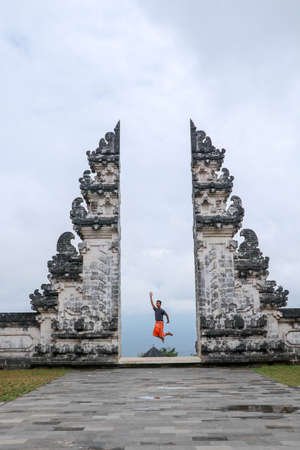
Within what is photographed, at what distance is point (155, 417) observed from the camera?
629cm

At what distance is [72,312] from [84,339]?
1118 mm

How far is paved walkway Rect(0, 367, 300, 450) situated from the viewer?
4.91 meters

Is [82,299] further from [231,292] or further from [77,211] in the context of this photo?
[231,292]

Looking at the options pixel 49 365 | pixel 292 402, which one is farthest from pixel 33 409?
pixel 49 365

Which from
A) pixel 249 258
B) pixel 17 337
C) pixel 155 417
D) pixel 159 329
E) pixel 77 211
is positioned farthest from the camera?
pixel 159 329

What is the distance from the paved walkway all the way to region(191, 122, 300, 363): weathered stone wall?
5888 millimetres

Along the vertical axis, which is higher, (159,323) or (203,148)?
(203,148)

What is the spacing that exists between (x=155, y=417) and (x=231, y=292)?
10799 millimetres

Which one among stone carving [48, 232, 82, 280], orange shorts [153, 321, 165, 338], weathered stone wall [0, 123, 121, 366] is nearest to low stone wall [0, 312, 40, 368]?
weathered stone wall [0, 123, 121, 366]

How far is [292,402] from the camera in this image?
7.50 metres

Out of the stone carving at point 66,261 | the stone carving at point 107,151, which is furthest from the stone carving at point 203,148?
the stone carving at point 66,261

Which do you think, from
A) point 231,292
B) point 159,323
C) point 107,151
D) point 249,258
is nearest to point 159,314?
point 159,323

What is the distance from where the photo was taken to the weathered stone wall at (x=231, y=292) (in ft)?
52.9

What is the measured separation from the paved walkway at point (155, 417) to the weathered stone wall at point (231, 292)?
19.3 feet
